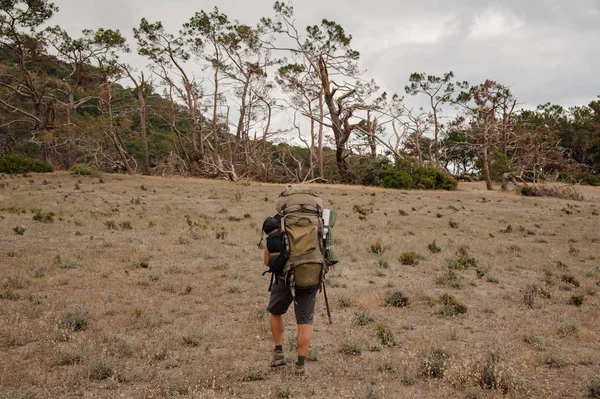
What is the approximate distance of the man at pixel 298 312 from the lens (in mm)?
4680

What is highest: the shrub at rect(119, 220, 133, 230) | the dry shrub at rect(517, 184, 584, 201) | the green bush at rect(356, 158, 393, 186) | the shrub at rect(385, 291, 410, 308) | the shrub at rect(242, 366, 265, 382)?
the green bush at rect(356, 158, 393, 186)

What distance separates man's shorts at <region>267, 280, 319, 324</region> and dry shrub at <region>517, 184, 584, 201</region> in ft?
89.9

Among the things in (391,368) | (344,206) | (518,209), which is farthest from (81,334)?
(518,209)

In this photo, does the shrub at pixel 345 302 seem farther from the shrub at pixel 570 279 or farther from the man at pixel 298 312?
the shrub at pixel 570 279

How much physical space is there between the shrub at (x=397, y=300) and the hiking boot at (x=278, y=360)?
3.05m

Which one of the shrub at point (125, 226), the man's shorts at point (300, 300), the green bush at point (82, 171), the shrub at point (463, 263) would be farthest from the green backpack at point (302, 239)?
the green bush at point (82, 171)

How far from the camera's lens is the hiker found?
4.48m

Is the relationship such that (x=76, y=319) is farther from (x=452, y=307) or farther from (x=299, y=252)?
(x=452, y=307)

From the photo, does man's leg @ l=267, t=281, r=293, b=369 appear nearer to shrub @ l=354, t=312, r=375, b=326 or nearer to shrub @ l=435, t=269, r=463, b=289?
shrub @ l=354, t=312, r=375, b=326

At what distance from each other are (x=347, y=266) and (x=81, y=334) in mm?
6049

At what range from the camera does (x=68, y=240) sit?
11820mm

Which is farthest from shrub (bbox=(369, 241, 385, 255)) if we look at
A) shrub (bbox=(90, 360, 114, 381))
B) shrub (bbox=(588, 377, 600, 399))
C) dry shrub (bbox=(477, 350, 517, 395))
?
shrub (bbox=(90, 360, 114, 381))

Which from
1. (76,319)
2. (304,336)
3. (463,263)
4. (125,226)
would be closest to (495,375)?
(304,336)

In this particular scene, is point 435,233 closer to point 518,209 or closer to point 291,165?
point 518,209
